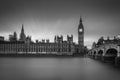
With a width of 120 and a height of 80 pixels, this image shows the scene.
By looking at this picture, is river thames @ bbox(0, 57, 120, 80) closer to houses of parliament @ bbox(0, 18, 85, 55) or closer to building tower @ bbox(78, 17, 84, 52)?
houses of parliament @ bbox(0, 18, 85, 55)

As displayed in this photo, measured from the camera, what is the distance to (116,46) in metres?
39.5

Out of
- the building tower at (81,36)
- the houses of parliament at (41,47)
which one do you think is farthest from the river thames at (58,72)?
the building tower at (81,36)

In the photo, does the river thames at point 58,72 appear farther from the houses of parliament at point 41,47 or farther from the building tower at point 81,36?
the building tower at point 81,36

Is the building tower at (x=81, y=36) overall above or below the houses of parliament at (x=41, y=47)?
above

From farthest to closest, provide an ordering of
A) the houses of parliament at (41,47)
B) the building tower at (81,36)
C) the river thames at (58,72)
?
1. the building tower at (81,36)
2. the houses of parliament at (41,47)
3. the river thames at (58,72)

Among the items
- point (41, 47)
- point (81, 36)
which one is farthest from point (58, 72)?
point (81, 36)

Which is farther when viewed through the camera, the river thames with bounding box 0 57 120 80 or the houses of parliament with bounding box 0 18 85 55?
the houses of parliament with bounding box 0 18 85 55

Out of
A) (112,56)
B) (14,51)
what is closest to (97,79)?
(112,56)

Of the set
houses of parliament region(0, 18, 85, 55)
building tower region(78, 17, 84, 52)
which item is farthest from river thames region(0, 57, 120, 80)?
building tower region(78, 17, 84, 52)

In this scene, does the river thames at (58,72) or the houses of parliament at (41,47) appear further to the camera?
the houses of parliament at (41,47)

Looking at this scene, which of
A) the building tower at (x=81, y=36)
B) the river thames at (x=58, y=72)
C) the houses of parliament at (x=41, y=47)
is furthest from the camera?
the building tower at (x=81, y=36)

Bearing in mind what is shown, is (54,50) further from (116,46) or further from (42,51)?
(116,46)

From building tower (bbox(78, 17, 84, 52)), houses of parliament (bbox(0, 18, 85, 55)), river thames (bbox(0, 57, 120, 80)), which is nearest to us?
river thames (bbox(0, 57, 120, 80))

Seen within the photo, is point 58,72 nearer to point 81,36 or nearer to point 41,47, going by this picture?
point 41,47
